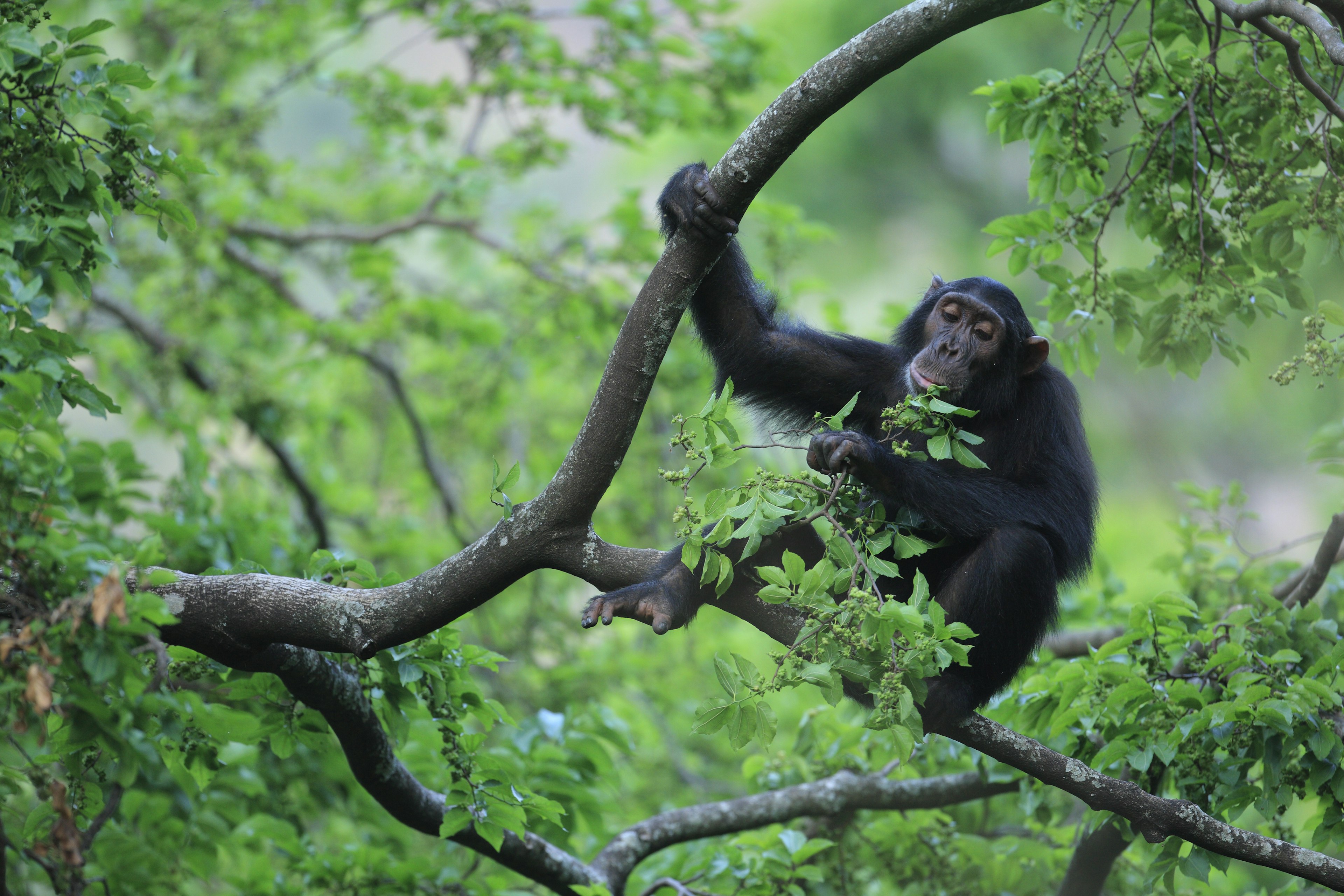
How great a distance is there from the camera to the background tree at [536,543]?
10.6 ft

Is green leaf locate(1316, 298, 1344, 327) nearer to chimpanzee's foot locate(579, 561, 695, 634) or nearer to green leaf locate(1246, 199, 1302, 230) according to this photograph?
green leaf locate(1246, 199, 1302, 230)

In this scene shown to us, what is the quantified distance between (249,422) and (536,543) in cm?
A: 549

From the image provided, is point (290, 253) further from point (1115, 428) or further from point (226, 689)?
point (1115, 428)

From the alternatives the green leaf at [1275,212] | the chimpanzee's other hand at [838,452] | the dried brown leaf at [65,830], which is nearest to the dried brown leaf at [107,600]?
the dried brown leaf at [65,830]

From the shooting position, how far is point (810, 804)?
16.2 feet

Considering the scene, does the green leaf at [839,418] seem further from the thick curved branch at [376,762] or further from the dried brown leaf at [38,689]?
the dried brown leaf at [38,689]

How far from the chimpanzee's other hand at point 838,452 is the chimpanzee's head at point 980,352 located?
102 centimetres

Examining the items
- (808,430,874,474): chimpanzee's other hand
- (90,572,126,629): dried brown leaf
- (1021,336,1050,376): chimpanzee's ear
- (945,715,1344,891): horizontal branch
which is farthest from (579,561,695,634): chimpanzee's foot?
(1021,336,1050,376): chimpanzee's ear

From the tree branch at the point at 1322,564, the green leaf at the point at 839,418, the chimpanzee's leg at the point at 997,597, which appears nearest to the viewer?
the green leaf at the point at 839,418

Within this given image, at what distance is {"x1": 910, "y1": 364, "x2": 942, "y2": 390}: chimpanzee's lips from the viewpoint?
448 centimetres

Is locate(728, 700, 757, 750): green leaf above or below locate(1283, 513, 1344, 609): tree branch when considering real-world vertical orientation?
below

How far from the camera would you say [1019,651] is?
4004 millimetres

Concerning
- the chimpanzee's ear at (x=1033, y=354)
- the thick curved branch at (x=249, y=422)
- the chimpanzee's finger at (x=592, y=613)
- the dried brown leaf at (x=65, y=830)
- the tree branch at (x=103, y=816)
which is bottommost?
the dried brown leaf at (x=65, y=830)

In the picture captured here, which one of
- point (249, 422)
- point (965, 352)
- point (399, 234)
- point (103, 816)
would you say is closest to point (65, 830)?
point (103, 816)
